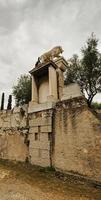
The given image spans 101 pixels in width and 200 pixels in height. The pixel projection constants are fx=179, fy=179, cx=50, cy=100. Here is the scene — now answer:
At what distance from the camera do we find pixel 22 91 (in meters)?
24.4

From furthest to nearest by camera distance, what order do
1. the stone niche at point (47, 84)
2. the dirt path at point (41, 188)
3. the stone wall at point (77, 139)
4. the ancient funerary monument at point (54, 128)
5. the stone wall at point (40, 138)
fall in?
the stone niche at point (47, 84) < the stone wall at point (40, 138) < the ancient funerary monument at point (54, 128) < the stone wall at point (77, 139) < the dirt path at point (41, 188)

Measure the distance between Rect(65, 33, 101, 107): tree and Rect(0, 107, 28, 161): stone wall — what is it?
33.8ft

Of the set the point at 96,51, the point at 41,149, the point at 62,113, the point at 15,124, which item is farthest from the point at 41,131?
the point at 96,51

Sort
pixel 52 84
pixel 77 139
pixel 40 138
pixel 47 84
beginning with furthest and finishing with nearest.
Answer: pixel 47 84, pixel 52 84, pixel 40 138, pixel 77 139

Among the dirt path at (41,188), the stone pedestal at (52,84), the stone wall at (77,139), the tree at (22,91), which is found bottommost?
the dirt path at (41,188)

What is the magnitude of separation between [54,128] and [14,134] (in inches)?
149

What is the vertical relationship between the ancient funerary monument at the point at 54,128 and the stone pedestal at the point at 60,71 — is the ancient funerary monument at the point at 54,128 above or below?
below

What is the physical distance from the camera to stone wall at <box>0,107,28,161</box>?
31.5 ft

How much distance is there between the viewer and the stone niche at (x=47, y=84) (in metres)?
8.56

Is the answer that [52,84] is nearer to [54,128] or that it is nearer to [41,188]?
[54,128]

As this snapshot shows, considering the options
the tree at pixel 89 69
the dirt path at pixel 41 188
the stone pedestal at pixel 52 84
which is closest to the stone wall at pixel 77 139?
the dirt path at pixel 41 188

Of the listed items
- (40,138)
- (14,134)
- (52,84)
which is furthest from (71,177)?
(14,134)

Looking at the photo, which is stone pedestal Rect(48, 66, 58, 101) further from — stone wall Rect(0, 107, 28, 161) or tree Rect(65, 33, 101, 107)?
tree Rect(65, 33, 101, 107)

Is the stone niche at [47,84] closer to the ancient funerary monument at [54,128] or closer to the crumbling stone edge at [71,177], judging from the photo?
the ancient funerary monument at [54,128]
